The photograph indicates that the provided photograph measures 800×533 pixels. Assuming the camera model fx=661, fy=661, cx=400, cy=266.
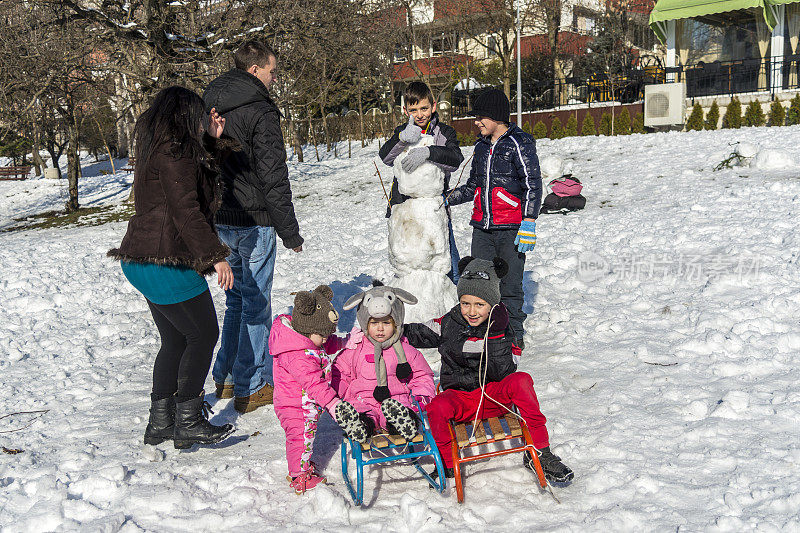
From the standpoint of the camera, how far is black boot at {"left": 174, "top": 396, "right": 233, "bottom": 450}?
3564 mm

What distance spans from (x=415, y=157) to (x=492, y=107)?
665mm

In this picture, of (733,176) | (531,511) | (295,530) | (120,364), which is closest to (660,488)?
(531,511)

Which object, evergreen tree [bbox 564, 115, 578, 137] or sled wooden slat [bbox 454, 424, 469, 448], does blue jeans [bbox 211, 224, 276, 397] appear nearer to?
sled wooden slat [bbox 454, 424, 469, 448]

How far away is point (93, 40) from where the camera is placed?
12.6 metres

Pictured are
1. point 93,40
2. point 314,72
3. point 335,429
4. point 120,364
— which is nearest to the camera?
point 335,429

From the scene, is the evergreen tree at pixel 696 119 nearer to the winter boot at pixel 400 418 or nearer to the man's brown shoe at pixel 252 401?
the man's brown shoe at pixel 252 401

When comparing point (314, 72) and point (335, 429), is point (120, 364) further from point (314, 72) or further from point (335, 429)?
point (314, 72)

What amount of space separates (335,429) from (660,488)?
1912mm

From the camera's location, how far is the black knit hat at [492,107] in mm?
4809

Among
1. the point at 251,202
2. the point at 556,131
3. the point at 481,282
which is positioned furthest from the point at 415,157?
the point at 556,131

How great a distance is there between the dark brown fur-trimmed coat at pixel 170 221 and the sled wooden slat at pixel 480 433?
157cm

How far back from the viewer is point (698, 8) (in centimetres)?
2206

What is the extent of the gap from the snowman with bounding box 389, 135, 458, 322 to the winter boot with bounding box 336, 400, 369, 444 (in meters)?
1.98

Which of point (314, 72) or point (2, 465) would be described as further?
point (314, 72)
